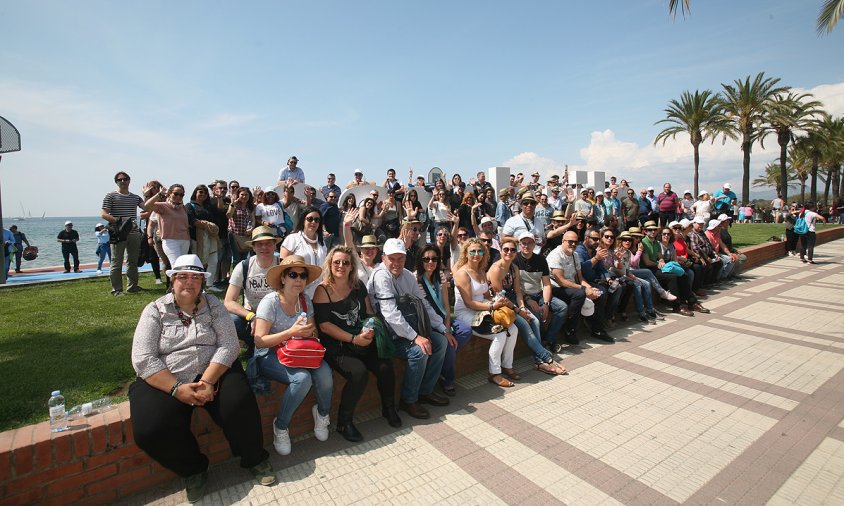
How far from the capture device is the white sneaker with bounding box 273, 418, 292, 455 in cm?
324

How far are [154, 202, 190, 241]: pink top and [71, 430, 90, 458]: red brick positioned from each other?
14.3 ft

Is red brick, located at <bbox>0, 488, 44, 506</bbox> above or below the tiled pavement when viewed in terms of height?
above

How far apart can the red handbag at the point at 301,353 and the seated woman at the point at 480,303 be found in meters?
1.96

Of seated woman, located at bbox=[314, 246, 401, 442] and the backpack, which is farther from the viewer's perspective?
the backpack

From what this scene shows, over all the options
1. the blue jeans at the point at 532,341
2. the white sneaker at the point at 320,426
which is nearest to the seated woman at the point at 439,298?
the blue jeans at the point at 532,341

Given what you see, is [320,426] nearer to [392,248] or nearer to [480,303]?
[392,248]

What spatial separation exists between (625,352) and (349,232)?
4552 mm

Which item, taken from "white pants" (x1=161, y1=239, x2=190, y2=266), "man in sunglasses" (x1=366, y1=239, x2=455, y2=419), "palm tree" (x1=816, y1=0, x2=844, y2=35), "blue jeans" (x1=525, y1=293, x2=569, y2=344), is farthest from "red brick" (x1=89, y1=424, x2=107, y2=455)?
"palm tree" (x1=816, y1=0, x2=844, y2=35)

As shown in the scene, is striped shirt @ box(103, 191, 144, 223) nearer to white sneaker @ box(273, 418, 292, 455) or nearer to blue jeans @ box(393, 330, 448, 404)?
white sneaker @ box(273, 418, 292, 455)

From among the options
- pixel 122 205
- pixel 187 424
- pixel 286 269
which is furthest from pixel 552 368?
pixel 122 205

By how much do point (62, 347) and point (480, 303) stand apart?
4.52 metres

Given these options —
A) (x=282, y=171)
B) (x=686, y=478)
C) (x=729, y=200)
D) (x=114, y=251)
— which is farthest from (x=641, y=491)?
(x=729, y=200)

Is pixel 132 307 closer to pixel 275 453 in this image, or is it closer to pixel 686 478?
pixel 275 453

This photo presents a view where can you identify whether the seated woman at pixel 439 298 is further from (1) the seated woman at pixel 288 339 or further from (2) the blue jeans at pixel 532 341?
(1) the seated woman at pixel 288 339
